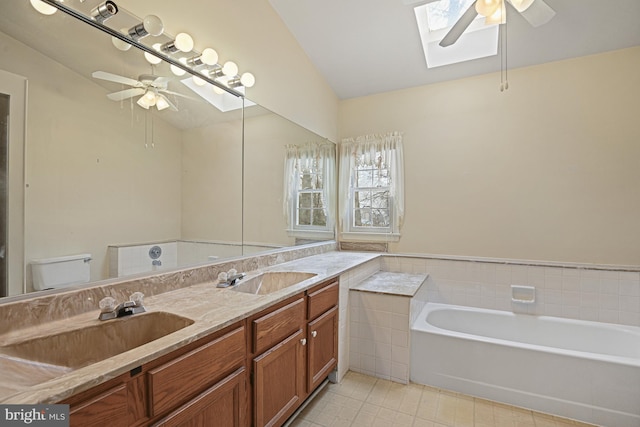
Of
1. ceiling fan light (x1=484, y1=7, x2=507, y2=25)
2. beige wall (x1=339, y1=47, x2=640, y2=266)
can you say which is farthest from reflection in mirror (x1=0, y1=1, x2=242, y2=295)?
beige wall (x1=339, y1=47, x2=640, y2=266)

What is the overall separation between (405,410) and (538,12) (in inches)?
101

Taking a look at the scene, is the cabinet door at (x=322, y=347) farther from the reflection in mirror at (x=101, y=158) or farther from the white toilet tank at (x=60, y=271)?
the white toilet tank at (x=60, y=271)

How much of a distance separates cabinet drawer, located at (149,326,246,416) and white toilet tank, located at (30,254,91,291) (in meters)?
0.65

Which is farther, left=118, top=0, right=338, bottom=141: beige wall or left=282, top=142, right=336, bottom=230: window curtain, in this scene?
left=282, top=142, right=336, bottom=230: window curtain

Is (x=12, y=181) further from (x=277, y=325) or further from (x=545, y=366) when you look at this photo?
(x=545, y=366)

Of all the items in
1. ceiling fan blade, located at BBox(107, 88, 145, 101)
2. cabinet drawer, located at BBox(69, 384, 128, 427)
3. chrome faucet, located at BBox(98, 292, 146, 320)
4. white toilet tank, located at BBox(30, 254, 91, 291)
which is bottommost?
cabinet drawer, located at BBox(69, 384, 128, 427)

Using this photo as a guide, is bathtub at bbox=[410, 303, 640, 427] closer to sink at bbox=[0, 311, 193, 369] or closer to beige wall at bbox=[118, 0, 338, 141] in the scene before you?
sink at bbox=[0, 311, 193, 369]

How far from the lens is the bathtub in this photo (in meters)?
1.90

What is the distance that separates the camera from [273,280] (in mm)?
2215

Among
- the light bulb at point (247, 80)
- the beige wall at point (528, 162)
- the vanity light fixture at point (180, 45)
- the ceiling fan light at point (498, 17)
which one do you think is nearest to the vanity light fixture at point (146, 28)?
the vanity light fixture at point (180, 45)

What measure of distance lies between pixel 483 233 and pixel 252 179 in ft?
7.29

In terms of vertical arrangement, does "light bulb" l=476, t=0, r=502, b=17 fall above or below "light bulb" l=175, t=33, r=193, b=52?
above

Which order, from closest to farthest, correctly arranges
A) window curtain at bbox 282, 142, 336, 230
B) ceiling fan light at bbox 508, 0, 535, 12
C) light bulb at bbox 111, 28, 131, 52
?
1. light bulb at bbox 111, 28, 131, 52
2. ceiling fan light at bbox 508, 0, 535, 12
3. window curtain at bbox 282, 142, 336, 230

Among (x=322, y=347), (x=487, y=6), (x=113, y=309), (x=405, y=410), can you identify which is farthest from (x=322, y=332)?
(x=487, y=6)
